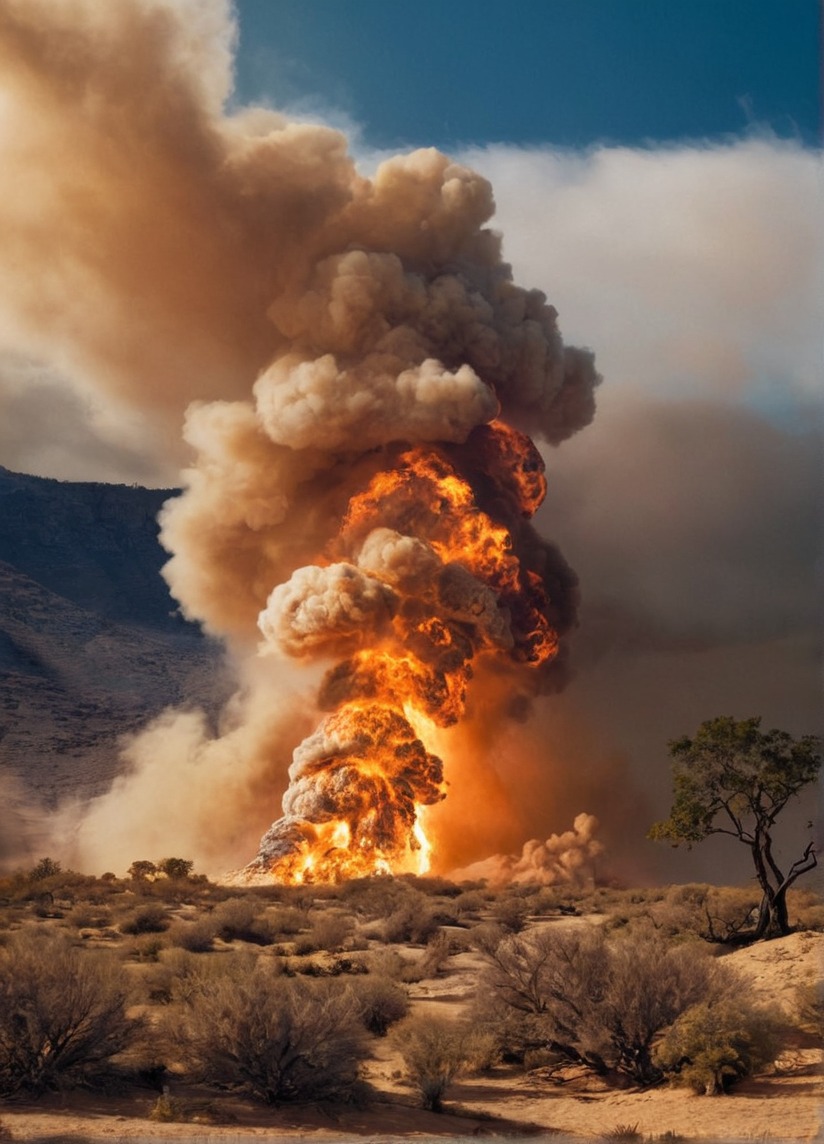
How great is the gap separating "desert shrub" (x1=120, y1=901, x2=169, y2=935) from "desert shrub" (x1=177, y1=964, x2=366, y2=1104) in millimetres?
13207

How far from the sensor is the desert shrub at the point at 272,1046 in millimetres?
12156

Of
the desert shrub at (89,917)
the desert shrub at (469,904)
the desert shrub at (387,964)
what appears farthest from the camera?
the desert shrub at (469,904)

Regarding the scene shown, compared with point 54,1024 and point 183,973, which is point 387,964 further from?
point 54,1024

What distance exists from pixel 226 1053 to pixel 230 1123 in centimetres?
121

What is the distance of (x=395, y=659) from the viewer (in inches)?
1681

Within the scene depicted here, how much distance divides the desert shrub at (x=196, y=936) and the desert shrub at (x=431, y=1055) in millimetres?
8073

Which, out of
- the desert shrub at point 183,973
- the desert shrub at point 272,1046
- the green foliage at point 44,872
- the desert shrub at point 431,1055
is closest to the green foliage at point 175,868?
the green foliage at point 44,872

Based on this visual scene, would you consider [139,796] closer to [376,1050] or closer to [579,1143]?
[376,1050]

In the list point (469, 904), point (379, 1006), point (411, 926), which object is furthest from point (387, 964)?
point (469, 904)

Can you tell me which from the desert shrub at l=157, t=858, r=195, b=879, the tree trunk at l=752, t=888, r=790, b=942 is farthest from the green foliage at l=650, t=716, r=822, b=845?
the desert shrub at l=157, t=858, r=195, b=879

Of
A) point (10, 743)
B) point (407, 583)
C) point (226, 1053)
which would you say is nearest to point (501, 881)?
point (407, 583)

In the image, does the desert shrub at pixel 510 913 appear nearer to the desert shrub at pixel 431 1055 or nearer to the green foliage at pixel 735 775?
the green foliage at pixel 735 775

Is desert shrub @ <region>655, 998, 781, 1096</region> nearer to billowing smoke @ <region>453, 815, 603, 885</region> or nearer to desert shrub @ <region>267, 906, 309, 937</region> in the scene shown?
desert shrub @ <region>267, 906, 309, 937</region>

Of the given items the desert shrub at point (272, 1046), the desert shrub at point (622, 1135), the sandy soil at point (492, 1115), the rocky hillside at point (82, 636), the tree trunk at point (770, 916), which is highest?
the rocky hillside at point (82, 636)
